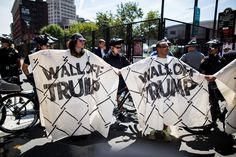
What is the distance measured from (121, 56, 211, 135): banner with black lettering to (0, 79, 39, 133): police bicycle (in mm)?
2175

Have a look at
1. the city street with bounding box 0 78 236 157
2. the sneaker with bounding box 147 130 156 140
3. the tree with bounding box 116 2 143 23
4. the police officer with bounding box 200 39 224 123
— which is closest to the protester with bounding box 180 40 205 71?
the police officer with bounding box 200 39 224 123

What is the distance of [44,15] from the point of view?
5000 inches

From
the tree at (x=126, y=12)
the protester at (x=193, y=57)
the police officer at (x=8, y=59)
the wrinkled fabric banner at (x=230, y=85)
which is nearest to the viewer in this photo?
the wrinkled fabric banner at (x=230, y=85)

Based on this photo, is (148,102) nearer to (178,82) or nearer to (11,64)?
(178,82)

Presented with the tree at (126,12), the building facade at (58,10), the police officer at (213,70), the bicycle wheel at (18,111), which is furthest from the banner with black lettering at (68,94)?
the building facade at (58,10)

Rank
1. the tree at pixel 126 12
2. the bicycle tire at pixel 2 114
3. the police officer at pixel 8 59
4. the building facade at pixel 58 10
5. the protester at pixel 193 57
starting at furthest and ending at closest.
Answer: the building facade at pixel 58 10
the tree at pixel 126 12
the protester at pixel 193 57
the police officer at pixel 8 59
the bicycle tire at pixel 2 114

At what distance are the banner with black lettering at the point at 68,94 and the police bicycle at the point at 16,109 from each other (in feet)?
2.01

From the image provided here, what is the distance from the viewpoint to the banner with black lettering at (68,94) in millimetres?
4363

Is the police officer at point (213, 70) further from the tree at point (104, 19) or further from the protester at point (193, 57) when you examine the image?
the tree at point (104, 19)

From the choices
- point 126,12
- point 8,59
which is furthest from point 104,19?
point 8,59

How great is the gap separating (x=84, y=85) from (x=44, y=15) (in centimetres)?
13385

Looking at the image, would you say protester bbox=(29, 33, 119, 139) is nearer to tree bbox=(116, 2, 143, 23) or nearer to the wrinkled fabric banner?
the wrinkled fabric banner

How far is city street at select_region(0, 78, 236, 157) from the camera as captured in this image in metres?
3.94

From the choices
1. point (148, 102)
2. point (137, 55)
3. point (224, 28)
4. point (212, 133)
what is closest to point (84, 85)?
point (148, 102)
